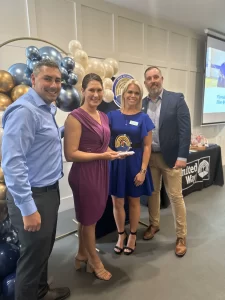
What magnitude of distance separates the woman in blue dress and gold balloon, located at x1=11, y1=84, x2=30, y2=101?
0.67 meters

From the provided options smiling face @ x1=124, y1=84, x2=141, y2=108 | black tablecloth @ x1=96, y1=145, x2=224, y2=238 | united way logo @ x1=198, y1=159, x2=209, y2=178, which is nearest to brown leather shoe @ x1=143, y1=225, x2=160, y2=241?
black tablecloth @ x1=96, y1=145, x2=224, y2=238

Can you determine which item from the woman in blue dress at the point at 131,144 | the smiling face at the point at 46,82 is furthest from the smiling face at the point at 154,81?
the smiling face at the point at 46,82

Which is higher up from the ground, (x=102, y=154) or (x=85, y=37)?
(x=85, y=37)

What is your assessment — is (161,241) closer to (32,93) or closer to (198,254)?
(198,254)

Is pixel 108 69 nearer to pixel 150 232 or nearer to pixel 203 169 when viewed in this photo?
pixel 150 232

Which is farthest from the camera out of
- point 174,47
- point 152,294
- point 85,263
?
point 174,47

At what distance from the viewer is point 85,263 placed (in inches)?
74.7

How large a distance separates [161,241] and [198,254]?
355mm

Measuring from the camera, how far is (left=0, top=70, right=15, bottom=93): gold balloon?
1572 mm

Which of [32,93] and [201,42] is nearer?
[32,93]

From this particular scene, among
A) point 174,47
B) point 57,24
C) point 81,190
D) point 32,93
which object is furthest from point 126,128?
point 174,47

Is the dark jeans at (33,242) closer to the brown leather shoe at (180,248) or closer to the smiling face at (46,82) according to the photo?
the smiling face at (46,82)

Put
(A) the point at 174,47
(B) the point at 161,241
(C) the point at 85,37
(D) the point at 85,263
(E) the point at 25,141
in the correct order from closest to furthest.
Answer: (E) the point at 25,141, (D) the point at 85,263, (B) the point at 161,241, (C) the point at 85,37, (A) the point at 174,47

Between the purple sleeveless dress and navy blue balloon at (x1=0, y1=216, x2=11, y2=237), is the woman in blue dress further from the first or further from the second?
navy blue balloon at (x1=0, y1=216, x2=11, y2=237)
